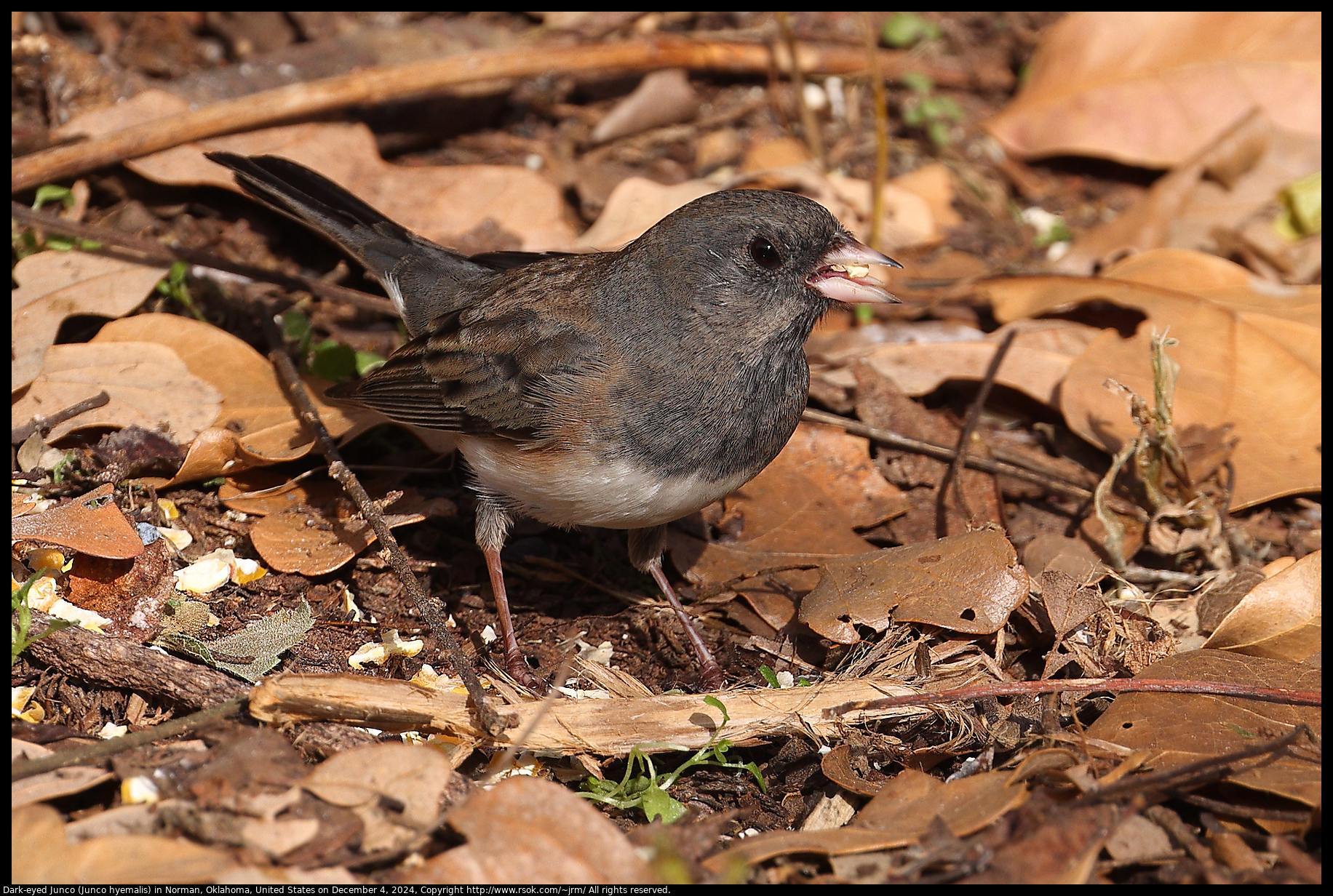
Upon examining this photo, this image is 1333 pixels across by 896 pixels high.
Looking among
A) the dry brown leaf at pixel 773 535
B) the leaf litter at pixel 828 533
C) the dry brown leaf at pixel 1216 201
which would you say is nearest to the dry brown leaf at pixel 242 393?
the leaf litter at pixel 828 533

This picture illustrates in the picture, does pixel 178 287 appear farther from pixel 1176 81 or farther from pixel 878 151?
pixel 1176 81

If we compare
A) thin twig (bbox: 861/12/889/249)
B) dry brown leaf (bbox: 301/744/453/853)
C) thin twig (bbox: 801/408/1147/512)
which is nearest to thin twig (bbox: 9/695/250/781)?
dry brown leaf (bbox: 301/744/453/853)

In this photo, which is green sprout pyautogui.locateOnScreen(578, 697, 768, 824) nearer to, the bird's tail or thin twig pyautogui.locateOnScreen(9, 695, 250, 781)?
thin twig pyautogui.locateOnScreen(9, 695, 250, 781)

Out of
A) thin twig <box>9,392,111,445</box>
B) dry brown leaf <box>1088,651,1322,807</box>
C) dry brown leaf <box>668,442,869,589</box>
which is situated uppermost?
thin twig <box>9,392,111,445</box>

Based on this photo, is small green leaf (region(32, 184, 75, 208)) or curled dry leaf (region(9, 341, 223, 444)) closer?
curled dry leaf (region(9, 341, 223, 444))

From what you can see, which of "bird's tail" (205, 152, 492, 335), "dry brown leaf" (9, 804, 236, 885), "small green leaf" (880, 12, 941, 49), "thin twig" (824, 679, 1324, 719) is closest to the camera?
"dry brown leaf" (9, 804, 236, 885)

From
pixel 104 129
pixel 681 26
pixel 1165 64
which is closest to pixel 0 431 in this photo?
pixel 104 129
